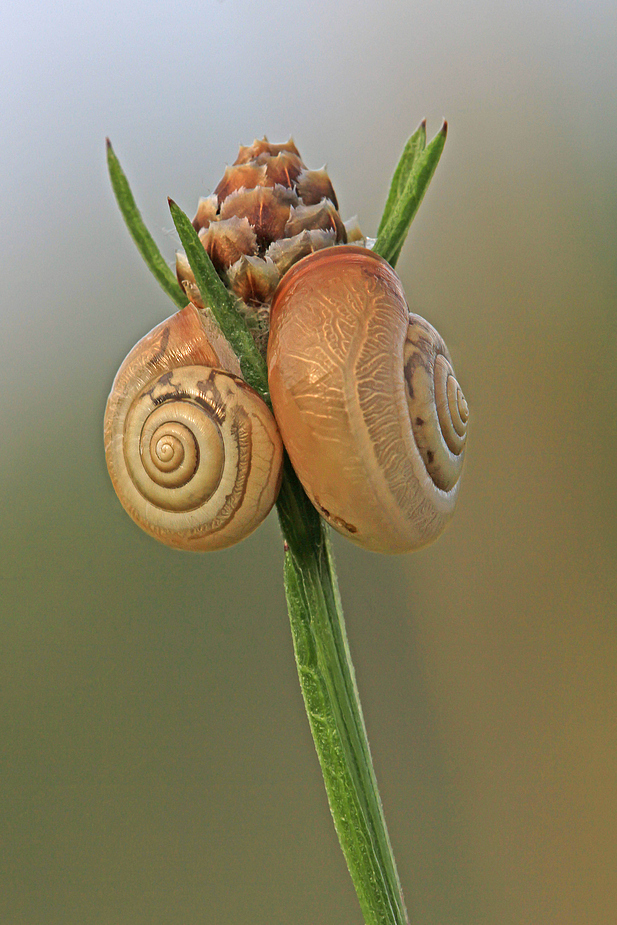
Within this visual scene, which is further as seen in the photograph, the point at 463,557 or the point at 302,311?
the point at 463,557

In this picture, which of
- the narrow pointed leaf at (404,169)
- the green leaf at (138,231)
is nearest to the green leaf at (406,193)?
the narrow pointed leaf at (404,169)

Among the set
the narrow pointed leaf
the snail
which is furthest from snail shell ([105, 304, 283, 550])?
Answer: the narrow pointed leaf

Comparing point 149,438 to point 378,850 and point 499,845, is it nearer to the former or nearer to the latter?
point 378,850

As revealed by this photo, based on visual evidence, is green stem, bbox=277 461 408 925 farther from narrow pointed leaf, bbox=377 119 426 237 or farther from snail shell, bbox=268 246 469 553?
narrow pointed leaf, bbox=377 119 426 237

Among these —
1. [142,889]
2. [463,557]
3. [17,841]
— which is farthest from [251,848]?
[463,557]

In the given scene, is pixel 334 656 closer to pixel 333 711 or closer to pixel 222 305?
pixel 333 711

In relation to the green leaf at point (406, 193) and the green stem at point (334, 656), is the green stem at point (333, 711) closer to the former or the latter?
the green stem at point (334, 656)

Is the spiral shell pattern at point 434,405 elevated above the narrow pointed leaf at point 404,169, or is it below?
below
